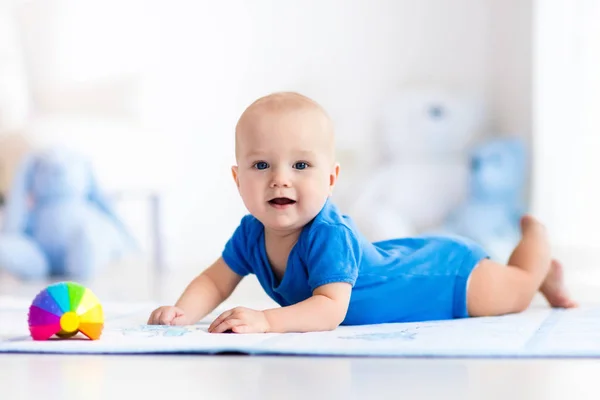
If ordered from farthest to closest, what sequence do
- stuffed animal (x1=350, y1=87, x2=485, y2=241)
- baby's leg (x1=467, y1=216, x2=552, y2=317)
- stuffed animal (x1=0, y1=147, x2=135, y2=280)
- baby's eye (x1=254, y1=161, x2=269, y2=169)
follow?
1. stuffed animal (x1=350, y1=87, x2=485, y2=241)
2. stuffed animal (x1=0, y1=147, x2=135, y2=280)
3. baby's leg (x1=467, y1=216, x2=552, y2=317)
4. baby's eye (x1=254, y1=161, x2=269, y2=169)

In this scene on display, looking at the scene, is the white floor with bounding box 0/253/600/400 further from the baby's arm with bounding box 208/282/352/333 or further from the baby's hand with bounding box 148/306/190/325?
the baby's hand with bounding box 148/306/190/325

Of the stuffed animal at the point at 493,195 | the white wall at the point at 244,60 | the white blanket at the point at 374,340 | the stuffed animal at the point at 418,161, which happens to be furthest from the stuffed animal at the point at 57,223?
the white blanket at the point at 374,340

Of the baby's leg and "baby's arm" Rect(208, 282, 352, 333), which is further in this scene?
the baby's leg

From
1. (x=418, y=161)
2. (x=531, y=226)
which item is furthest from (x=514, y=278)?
(x=418, y=161)

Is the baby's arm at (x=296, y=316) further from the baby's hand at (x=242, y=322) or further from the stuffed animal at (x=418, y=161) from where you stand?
the stuffed animal at (x=418, y=161)

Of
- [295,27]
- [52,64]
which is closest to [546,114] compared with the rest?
[295,27]

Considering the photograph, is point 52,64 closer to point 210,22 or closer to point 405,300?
point 210,22

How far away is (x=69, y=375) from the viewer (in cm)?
97

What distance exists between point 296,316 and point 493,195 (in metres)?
2.19

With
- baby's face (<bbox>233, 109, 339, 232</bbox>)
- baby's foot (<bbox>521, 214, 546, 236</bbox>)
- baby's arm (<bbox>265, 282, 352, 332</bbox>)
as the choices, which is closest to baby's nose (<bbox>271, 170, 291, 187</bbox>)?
baby's face (<bbox>233, 109, 339, 232</bbox>)

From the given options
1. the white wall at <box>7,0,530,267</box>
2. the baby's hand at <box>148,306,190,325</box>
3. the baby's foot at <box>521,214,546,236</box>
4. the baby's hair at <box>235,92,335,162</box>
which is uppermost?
the white wall at <box>7,0,530,267</box>

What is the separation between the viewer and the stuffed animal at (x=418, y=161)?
3.38 metres

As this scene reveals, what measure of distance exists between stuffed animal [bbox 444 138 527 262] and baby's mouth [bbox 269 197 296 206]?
2.03 m

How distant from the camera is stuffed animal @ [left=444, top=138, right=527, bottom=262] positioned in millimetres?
3229
